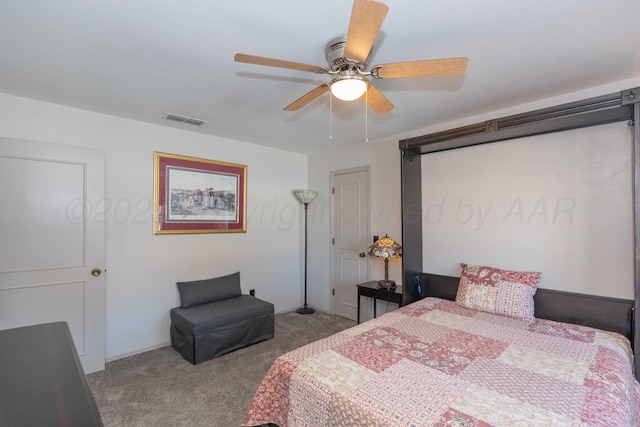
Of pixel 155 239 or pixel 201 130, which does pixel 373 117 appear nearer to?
pixel 201 130

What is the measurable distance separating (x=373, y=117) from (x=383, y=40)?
1.37 metres

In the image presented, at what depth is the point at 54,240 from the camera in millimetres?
2688

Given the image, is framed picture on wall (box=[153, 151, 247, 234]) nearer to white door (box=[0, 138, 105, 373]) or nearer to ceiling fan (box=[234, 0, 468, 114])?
white door (box=[0, 138, 105, 373])

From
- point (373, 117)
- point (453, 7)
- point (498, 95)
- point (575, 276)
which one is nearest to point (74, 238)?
point (373, 117)

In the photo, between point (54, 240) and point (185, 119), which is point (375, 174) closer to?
point (185, 119)

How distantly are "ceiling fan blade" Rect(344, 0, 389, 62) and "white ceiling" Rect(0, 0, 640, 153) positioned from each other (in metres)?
0.23

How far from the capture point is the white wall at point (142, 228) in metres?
2.81

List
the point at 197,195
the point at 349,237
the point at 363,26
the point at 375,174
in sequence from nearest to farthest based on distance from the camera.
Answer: the point at 363,26 < the point at 197,195 < the point at 375,174 < the point at 349,237

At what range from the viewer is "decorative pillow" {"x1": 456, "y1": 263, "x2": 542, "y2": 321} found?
8.24 feet

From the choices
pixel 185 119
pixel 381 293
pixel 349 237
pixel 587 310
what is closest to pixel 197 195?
pixel 185 119

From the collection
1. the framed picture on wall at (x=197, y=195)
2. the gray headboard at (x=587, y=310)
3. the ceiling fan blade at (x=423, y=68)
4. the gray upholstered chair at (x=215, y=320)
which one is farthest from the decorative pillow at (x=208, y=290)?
the gray headboard at (x=587, y=310)

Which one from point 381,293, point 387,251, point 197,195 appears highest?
point 197,195

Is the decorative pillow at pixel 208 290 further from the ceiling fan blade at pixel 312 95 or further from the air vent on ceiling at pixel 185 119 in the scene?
the ceiling fan blade at pixel 312 95

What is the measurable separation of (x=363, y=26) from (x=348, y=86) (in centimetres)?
42
